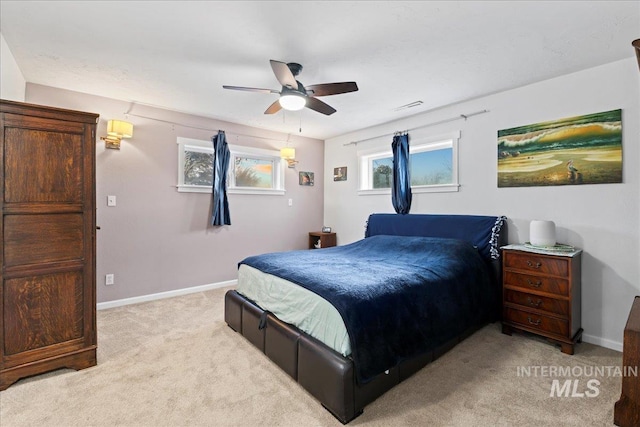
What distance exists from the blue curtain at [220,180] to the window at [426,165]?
2.20m

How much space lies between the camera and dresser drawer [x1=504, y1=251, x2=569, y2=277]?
8.25ft

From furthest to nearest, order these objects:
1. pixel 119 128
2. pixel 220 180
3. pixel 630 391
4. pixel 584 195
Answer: pixel 220 180, pixel 119 128, pixel 584 195, pixel 630 391

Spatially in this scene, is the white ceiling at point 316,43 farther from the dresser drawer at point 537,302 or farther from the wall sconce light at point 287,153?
the dresser drawer at point 537,302

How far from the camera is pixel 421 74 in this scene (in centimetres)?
290

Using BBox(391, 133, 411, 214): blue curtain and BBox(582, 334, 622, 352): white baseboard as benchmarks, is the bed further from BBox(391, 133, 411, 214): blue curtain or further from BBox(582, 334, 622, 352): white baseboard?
BBox(391, 133, 411, 214): blue curtain

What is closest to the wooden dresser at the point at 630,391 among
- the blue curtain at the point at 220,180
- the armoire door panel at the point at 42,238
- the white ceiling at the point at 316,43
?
the white ceiling at the point at 316,43

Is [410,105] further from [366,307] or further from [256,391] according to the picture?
[256,391]

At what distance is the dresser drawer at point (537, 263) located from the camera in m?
2.52

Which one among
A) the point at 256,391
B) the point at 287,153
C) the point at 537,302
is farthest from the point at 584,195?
the point at 287,153

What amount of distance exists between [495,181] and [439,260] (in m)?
1.30

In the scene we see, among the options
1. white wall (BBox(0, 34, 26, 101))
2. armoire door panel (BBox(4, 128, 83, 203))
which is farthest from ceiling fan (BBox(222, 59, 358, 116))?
white wall (BBox(0, 34, 26, 101))

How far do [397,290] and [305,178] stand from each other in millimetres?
3648

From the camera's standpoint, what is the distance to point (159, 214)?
395 centimetres

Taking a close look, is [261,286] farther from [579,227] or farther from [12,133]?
[579,227]
